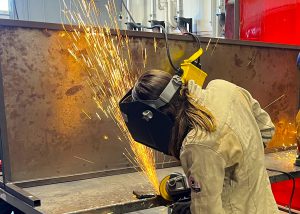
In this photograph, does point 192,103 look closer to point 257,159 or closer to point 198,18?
point 257,159

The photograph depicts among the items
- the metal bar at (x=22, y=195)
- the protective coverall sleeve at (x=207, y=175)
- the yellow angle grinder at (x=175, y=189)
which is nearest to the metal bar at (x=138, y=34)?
the metal bar at (x=22, y=195)

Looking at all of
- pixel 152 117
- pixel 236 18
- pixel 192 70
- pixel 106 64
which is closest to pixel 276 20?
pixel 236 18

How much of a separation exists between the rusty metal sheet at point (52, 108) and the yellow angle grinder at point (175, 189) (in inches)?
19.1

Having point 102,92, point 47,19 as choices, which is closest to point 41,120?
point 102,92

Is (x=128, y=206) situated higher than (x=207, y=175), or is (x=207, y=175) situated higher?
(x=207, y=175)

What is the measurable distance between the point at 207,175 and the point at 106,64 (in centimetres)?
85

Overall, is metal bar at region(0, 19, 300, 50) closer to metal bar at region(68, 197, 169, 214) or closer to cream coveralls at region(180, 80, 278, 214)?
cream coveralls at region(180, 80, 278, 214)

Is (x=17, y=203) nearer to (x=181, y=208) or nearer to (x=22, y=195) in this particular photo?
(x=22, y=195)

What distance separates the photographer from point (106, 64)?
175cm

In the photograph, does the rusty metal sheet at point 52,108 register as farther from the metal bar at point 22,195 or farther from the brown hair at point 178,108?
the brown hair at point 178,108

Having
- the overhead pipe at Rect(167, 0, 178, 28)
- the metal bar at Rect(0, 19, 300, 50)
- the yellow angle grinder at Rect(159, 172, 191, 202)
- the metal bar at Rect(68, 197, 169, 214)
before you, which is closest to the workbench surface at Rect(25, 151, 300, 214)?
the metal bar at Rect(68, 197, 169, 214)

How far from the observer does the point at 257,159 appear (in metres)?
1.20

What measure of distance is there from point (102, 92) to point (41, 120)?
30 cm

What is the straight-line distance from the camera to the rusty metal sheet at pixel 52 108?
5.06 feet
